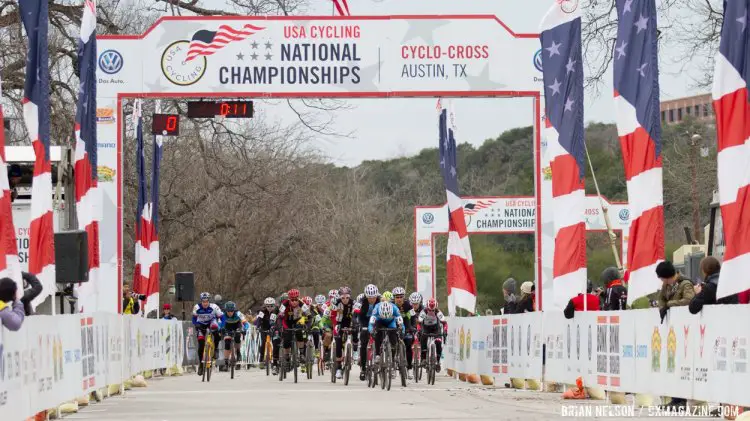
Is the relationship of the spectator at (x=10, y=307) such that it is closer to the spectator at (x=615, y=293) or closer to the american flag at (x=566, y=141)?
the spectator at (x=615, y=293)

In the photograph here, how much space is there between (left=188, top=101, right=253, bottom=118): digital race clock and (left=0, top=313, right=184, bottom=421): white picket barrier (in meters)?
4.19

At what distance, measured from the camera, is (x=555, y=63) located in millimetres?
24094

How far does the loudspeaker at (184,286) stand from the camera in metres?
39.3

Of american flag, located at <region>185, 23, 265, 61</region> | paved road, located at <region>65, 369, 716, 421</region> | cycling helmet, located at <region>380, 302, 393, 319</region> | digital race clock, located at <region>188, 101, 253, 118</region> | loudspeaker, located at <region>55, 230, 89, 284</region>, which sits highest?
american flag, located at <region>185, 23, 265, 61</region>

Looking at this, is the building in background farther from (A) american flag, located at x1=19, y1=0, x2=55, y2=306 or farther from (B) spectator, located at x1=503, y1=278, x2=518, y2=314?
(A) american flag, located at x1=19, y1=0, x2=55, y2=306

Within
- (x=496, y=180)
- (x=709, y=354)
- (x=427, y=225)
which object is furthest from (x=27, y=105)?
(x=496, y=180)

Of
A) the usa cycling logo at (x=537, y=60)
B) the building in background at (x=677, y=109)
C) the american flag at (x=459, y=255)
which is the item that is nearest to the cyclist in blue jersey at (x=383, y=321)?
the american flag at (x=459, y=255)

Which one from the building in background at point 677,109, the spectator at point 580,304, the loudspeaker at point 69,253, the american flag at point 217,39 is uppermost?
the building in background at point 677,109

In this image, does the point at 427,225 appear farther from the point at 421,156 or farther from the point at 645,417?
the point at 421,156

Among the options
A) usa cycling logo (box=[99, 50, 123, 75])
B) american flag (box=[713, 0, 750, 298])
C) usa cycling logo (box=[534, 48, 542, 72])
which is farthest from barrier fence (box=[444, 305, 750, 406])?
usa cycling logo (box=[99, 50, 123, 75])

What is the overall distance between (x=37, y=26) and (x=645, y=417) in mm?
8733

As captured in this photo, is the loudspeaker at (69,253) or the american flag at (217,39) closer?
the loudspeaker at (69,253)

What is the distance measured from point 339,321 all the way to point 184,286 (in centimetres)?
831

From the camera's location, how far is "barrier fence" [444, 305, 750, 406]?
50.9 feet
